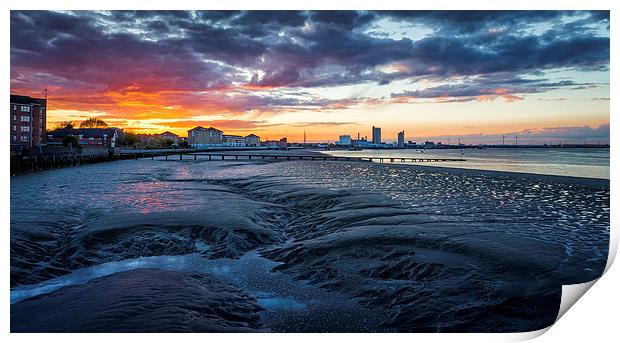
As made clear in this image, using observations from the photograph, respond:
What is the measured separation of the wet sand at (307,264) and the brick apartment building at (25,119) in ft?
113

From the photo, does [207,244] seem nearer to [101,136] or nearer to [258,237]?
[258,237]

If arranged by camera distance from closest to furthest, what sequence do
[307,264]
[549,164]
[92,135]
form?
[307,264] → [549,164] → [92,135]

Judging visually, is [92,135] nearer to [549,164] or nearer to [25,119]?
[25,119]

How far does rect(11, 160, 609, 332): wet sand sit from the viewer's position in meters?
4.29

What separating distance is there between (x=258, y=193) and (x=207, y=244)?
7.84 metres

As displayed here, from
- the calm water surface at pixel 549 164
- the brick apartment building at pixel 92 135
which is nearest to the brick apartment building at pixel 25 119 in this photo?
the brick apartment building at pixel 92 135

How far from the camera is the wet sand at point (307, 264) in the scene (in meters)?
4.29

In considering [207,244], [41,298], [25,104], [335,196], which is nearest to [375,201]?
[335,196]

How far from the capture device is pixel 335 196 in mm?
13016

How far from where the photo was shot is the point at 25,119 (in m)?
40.6

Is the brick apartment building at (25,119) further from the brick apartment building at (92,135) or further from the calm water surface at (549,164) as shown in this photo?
the calm water surface at (549,164)

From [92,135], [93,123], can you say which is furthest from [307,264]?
[93,123]

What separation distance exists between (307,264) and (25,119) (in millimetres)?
45631
